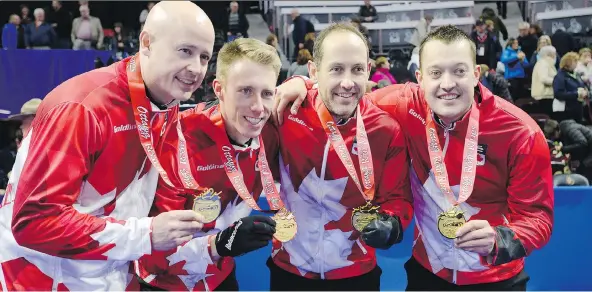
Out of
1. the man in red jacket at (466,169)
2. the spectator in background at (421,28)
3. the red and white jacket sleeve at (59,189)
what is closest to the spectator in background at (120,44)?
the spectator in background at (421,28)

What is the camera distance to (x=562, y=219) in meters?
5.72

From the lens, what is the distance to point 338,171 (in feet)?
12.4

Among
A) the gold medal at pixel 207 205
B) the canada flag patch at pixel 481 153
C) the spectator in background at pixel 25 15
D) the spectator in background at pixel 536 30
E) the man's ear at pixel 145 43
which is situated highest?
the spectator in background at pixel 25 15

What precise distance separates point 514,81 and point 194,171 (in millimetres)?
9586

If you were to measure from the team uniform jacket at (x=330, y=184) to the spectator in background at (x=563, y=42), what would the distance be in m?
9.51

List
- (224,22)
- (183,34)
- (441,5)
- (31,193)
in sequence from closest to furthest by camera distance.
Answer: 1. (31,193)
2. (183,34)
3. (224,22)
4. (441,5)

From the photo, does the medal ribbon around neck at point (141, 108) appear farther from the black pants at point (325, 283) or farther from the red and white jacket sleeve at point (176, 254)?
the black pants at point (325, 283)

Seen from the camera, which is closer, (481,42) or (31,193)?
(31,193)

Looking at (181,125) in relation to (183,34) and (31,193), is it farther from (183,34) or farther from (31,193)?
(31,193)

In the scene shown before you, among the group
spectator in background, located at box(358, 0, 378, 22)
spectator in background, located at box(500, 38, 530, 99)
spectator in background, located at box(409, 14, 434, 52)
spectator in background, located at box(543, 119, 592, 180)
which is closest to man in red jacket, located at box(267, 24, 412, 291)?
spectator in background, located at box(543, 119, 592, 180)

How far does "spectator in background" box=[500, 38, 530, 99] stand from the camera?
1198cm

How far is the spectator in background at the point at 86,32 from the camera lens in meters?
13.5

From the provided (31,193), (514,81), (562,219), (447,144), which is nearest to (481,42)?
(514,81)

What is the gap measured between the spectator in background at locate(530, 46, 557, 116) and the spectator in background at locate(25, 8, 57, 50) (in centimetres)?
893
